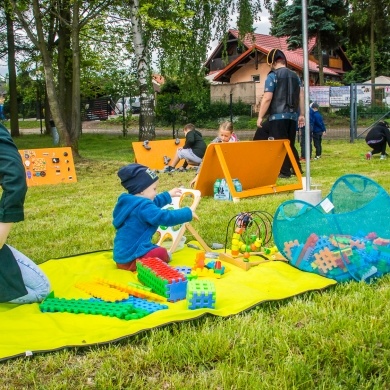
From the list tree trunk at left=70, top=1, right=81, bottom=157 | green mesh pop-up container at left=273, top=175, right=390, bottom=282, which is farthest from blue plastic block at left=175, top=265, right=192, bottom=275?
tree trunk at left=70, top=1, right=81, bottom=157

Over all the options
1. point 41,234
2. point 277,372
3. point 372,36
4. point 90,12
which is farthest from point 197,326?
point 372,36

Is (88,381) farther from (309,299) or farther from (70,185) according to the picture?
(70,185)

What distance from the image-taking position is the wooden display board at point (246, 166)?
734cm

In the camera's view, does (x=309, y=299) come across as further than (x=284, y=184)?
No

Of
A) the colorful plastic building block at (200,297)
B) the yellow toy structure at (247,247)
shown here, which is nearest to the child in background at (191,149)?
the yellow toy structure at (247,247)

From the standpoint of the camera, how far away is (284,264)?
4.09 m

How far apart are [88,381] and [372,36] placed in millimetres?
32628

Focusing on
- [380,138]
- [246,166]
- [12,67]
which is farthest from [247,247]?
[12,67]

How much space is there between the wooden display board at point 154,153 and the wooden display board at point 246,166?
13.5 ft

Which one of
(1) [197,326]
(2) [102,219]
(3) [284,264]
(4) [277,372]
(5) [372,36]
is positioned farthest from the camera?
(5) [372,36]

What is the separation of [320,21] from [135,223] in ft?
96.4

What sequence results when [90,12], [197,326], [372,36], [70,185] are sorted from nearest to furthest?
[197,326]
[70,185]
[90,12]
[372,36]

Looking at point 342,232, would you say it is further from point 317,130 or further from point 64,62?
point 64,62

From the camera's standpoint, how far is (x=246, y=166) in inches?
305
